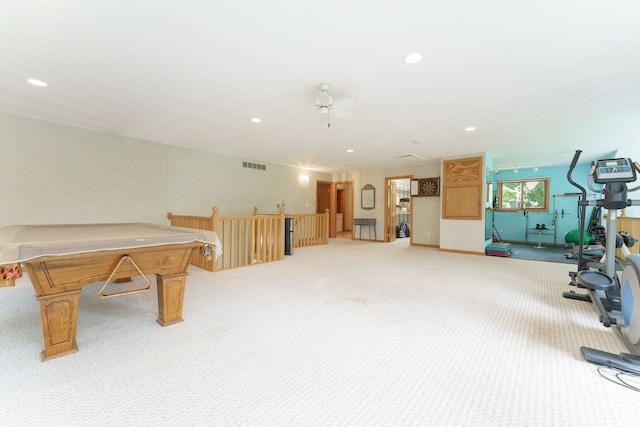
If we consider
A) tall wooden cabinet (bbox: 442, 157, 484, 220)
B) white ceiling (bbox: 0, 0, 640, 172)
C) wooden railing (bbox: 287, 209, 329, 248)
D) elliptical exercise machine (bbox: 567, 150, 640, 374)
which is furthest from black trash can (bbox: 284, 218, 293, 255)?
elliptical exercise machine (bbox: 567, 150, 640, 374)

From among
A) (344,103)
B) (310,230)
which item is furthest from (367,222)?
(344,103)

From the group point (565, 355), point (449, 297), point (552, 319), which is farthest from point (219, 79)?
point (552, 319)

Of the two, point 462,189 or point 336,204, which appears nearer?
point 462,189

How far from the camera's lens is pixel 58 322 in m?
1.90

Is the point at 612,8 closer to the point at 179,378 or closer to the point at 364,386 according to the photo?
the point at 364,386

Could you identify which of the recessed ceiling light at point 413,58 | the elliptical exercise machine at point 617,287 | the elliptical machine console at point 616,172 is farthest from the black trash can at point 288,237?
the elliptical machine console at point 616,172

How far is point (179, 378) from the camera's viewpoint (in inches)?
65.6

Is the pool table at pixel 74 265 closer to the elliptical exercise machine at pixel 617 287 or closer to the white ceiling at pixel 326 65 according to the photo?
the white ceiling at pixel 326 65

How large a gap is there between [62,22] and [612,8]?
3883mm

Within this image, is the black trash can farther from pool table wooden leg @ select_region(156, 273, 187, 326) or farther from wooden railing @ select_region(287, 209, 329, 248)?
pool table wooden leg @ select_region(156, 273, 187, 326)

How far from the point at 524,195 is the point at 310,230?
22.7 ft

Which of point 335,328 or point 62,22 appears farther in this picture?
point 335,328

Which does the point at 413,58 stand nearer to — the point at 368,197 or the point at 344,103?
the point at 344,103

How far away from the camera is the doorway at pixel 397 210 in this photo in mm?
8570
